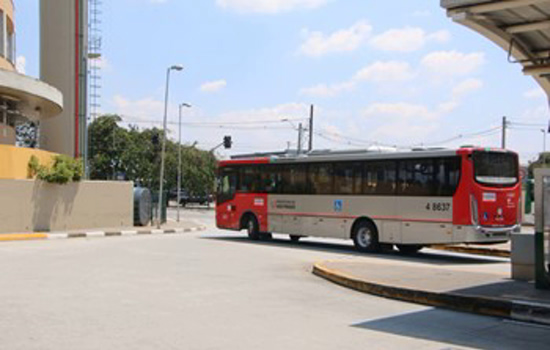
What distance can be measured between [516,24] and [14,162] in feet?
73.1

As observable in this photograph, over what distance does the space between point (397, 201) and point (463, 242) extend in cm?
242

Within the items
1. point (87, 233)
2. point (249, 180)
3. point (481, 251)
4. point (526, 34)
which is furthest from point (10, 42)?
point (526, 34)

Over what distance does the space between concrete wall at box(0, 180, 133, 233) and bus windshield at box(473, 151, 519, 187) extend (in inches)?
717

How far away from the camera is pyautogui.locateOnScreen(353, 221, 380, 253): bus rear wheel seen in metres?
18.7

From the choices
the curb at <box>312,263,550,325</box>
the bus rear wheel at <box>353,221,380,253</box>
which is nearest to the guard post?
the curb at <box>312,263,550,325</box>

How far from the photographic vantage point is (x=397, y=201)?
18.0 m

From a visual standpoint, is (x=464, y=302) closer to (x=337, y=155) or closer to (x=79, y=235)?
(x=337, y=155)

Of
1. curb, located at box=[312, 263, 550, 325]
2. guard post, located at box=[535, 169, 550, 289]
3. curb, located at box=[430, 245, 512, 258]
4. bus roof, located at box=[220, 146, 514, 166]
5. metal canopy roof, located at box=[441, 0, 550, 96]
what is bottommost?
curb, located at box=[430, 245, 512, 258]

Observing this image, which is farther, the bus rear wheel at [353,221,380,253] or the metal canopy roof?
the bus rear wheel at [353,221,380,253]

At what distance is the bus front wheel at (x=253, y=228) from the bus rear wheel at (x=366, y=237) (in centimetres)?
492

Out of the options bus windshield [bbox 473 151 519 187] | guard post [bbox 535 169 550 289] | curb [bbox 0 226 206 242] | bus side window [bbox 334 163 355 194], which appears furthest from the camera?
curb [bbox 0 226 206 242]

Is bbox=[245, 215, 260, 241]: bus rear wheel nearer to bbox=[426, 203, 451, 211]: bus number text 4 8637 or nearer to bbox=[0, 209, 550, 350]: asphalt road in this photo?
bbox=[426, 203, 451, 211]: bus number text 4 8637

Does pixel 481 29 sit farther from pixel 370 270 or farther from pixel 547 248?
pixel 370 270

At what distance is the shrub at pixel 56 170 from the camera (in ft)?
86.7
